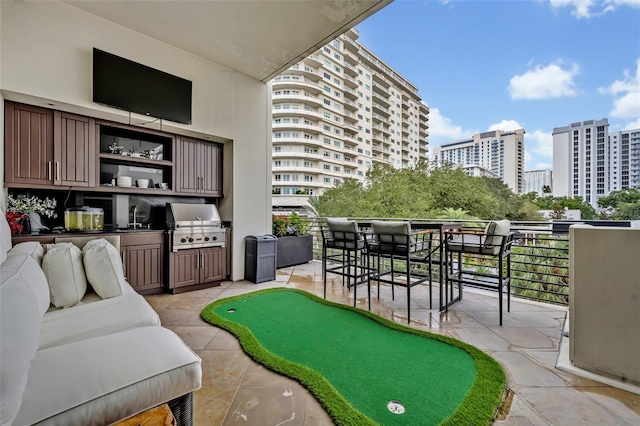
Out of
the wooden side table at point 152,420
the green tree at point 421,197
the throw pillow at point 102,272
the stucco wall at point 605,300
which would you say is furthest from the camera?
the green tree at point 421,197

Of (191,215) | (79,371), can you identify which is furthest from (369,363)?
(191,215)

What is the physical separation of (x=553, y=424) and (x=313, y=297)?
2402mm

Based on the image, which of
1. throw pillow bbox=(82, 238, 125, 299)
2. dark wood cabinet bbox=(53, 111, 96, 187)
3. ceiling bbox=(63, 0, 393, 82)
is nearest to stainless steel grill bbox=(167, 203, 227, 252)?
dark wood cabinet bbox=(53, 111, 96, 187)

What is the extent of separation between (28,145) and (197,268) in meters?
2.23

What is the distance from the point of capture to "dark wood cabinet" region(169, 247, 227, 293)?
3645 mm

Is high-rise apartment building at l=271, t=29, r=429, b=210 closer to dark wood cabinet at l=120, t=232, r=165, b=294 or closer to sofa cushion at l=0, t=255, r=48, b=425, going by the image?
dark wood cabinet at l=120, t=232, r=165, b=294

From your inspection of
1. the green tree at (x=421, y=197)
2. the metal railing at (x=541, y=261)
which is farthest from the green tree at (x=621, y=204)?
the green tree at (x=421, y=197)

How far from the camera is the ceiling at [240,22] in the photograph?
115 inches

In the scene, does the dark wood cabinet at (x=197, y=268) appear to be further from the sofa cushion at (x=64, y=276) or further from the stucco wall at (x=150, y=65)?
the sofa cushion at (x=64, y=276)

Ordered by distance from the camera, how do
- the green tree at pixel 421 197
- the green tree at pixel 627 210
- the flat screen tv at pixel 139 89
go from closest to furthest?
the flat screen tv at pixel 139 89 < the green tree at pixel 627 210 < the green tree at pixel 421 197

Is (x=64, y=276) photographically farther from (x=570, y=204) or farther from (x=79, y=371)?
(x=570, y=204)

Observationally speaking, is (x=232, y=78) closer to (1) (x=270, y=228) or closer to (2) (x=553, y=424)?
(1) (x=270, y=228)

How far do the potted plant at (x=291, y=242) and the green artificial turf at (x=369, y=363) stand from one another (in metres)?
2.24

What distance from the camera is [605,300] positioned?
5.94 ft
